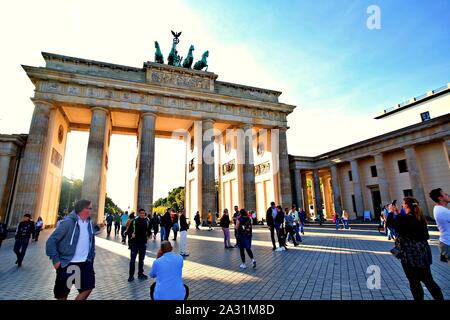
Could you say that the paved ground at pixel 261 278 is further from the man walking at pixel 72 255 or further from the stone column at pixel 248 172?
the stone column at pixel 248 172

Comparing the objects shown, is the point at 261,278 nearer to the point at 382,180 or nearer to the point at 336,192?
the point at 382,180

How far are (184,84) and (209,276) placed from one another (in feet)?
77.6

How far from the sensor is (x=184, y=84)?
86.4ft

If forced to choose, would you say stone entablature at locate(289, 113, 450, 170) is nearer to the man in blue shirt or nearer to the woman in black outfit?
the woman in black outfit

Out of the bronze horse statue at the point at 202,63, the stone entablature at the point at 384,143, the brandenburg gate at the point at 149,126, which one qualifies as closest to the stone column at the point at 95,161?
the brandenburg gate at the point at 149,126

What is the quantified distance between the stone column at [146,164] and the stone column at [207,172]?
5218mm

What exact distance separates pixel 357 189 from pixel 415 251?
29232 mm

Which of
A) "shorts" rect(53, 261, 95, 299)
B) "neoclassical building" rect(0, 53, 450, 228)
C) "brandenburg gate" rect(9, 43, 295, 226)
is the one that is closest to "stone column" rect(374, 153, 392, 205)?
"neoclassical building" rect(0, 53, 450, 228)

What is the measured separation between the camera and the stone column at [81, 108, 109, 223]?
68.0 feet

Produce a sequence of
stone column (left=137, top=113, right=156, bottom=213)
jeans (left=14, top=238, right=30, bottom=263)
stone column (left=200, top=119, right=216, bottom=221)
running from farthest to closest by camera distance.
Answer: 1. stone column (left=200, top=119, right=216, bottom=221)
2. stone column (left=137, top=113, right=156, bottom=213)
3. jeans (left=14, top=238, right=30, bottom=263)

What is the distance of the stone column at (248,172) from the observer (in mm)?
25594
